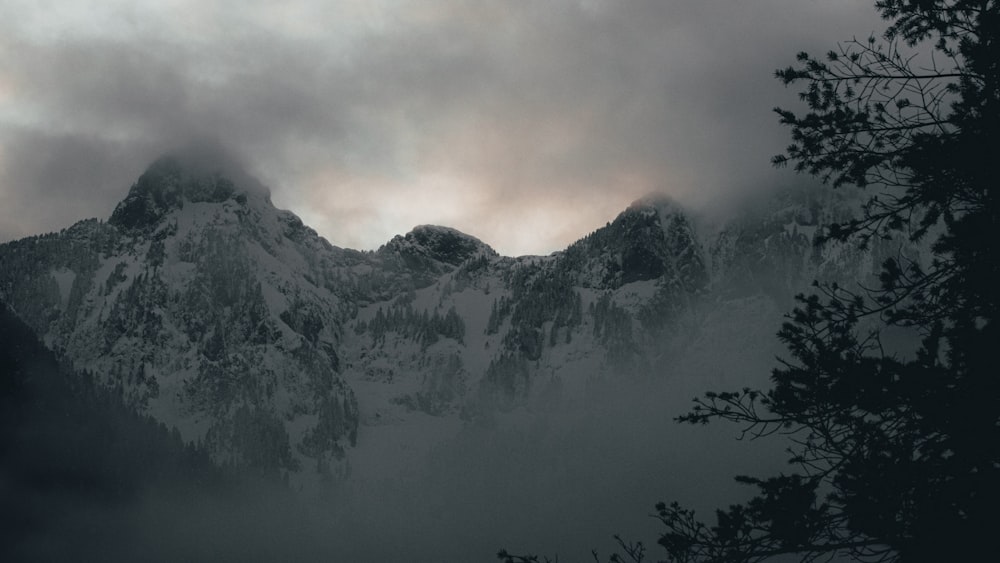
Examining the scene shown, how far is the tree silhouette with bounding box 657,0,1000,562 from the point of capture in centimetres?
1217

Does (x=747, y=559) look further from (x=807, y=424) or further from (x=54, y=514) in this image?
(x=54, y=514)

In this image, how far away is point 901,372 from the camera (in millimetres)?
12922

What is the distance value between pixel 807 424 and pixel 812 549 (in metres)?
1.80

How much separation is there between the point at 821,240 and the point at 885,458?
346 cm

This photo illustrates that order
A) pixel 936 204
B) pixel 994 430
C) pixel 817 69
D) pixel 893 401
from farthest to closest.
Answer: pixel 817 69 → pixel 936 204 → pixel 893 401 → pixel 994 430

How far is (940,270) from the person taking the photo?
13.3 meters

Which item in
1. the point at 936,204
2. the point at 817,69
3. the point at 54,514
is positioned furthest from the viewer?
the point at 54,514

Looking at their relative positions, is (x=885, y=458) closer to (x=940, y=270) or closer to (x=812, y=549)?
(x=812, y=549)

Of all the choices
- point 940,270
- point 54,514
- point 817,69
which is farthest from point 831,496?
point 54,514

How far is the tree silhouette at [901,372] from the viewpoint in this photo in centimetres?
1217

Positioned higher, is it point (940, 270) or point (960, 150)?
point (960, 150)

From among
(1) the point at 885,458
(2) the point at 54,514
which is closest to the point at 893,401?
(1) the point at 885,458

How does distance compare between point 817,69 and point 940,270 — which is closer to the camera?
point 940,270

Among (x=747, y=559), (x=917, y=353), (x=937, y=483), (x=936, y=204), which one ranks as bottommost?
(x=747, y=559)
